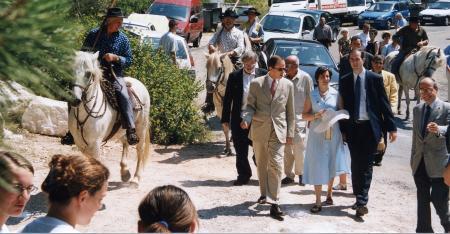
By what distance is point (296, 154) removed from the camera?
10711mm

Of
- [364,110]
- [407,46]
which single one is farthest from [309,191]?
[407,46]

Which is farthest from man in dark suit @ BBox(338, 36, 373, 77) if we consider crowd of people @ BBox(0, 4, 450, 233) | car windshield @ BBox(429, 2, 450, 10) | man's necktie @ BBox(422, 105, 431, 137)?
car windshield @ BBox(429, 2, 450, 10)

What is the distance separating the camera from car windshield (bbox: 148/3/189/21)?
28.7m

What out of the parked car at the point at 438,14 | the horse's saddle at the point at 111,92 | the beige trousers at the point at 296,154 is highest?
the horse's saddle at the point at 111,92

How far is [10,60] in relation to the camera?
2098 millimetres

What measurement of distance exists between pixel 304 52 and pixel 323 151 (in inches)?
301

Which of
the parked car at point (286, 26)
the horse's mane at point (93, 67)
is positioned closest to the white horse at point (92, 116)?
the horse's mane at point (93, 67)

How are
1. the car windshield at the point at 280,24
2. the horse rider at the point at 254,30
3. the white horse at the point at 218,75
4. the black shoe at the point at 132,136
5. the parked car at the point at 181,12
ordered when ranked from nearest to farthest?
the black shoe at the point at 132,136 → the white horse at the point at 218,75 → the horse rider at the point at 254,30 → the car windshield at the point at 280,24 → the parked car at the point at 181,12

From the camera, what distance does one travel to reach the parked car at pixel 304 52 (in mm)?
16359

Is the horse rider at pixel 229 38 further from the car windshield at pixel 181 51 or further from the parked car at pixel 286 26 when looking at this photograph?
the parked car at pixel 286 26

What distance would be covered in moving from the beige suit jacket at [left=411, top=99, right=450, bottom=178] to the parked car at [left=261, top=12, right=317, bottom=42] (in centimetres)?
1627

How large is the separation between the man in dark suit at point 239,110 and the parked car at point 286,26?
13138 millimetres

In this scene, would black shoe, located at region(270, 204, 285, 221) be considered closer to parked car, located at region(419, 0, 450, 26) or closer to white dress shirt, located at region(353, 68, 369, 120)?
white dress shirt, located at region(353, 68, 369, 120)

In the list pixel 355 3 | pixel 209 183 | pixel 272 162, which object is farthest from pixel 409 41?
pixel 355 3
